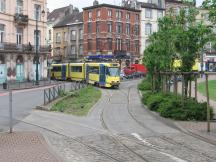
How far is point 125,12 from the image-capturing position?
317ft

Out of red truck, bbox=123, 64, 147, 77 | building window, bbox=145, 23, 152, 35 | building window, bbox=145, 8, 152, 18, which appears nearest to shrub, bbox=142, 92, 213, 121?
red truck, bbox=123, 64, 147, 77

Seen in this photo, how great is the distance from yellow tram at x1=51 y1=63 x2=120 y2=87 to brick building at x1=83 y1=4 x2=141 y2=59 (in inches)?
665

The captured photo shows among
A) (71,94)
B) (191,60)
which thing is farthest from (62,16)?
(191,60)

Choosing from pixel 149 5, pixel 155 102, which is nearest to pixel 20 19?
pixel 149 5

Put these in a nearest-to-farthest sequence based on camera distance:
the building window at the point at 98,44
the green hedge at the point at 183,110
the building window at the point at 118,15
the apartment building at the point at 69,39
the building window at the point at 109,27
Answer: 1. the green hedge at the point at 183,110
2. the building window at the point at 109,27
3. the building window at the point at 98,44
4. the building window at the point at 118,15
5. the apartment building at the point at 69,39

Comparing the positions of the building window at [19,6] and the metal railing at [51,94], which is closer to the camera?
the metal railing at [51,94]

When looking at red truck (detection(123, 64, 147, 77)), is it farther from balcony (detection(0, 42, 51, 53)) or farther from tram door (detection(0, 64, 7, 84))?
tram door (detection(0, 64, 7, 84))

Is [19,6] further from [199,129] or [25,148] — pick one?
[25,148]

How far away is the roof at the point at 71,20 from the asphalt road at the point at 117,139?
7636 centimetres

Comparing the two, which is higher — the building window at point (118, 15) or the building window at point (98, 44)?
the building window at point (118, 15)

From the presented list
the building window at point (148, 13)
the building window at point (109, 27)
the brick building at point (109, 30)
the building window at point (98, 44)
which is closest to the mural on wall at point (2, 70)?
the brick building at point (109, 30)

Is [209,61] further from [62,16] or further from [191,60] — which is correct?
[191,60]

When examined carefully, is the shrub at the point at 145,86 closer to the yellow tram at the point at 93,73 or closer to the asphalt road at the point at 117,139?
the yellow tram at the point at 93,73

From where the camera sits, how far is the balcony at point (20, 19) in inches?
2699
